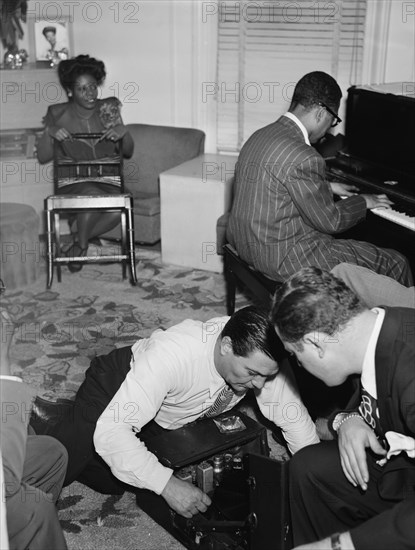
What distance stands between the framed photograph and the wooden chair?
0.92 metres

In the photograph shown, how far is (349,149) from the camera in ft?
15.6

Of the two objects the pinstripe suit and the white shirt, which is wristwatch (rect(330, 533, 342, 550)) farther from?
the pinstripe suit

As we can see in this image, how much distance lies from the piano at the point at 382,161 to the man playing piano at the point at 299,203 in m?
0.14

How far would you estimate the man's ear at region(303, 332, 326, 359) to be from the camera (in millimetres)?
2117

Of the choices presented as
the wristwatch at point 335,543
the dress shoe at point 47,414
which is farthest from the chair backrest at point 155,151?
the wristwatch at point 335,543

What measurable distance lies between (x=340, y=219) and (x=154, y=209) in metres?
2.23

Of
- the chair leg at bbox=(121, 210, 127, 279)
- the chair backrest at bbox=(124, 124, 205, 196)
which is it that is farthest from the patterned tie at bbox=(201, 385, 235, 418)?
the chair backrest at bbox=(124, 124, 205, 196)

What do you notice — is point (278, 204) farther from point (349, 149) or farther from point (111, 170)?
point (111, 170)

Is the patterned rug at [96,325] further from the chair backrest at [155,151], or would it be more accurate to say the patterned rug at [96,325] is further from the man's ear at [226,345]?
the man's ear at [226,345]

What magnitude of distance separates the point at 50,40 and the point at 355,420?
4.47 metres

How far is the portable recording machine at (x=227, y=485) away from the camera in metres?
2.36

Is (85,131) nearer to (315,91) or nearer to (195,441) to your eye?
(315,91)

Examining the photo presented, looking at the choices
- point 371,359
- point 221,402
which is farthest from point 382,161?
point 371,359

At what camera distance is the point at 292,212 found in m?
3.68
